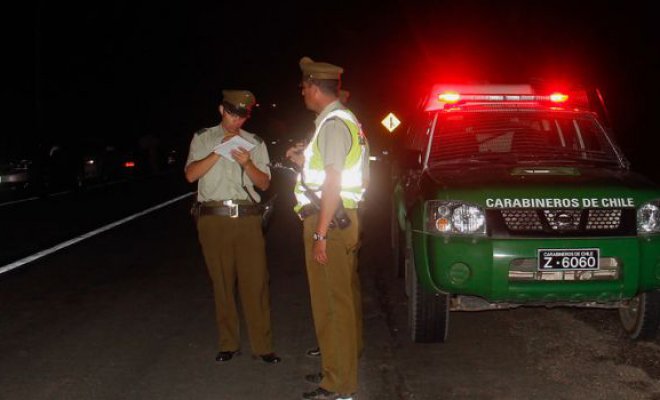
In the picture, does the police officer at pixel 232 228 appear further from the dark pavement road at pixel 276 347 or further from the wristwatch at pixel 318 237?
the wristwatch at pixel 318 237

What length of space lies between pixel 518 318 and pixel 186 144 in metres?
41.4

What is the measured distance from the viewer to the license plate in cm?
505

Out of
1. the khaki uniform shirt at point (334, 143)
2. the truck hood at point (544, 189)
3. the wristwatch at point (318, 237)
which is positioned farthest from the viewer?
the truck hood at point (544, 189)

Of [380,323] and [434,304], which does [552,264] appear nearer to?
[434,304]

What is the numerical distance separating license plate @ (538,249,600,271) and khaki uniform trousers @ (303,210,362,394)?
1370 millimetres

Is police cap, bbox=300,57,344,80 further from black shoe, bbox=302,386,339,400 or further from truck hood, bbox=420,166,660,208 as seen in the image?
black shoe, bbox=302,386,339,400

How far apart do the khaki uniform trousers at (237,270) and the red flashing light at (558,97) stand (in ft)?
9.46

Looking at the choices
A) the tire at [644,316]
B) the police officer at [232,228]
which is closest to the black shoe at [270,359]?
the police officer at [232,228]

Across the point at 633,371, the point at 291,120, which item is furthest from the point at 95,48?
the point at 291,120

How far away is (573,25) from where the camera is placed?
20.3 metres

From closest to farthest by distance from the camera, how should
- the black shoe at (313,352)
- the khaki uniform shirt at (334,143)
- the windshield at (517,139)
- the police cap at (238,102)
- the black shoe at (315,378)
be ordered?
the khaki uniform shirt at (334,143) < the black shoe at (315,378) < the police cap at (238,102) < the black shoe at (313,352) < the windshield at (517,139)

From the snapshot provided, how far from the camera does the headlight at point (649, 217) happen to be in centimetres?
518

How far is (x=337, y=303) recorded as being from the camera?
14.3 ft

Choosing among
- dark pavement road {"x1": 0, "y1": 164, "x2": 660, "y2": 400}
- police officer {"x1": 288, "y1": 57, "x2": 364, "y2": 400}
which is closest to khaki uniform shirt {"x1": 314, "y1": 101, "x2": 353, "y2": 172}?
police officer {"x1": 288, "y1": 57, "x2": 364, "y2": 400}
